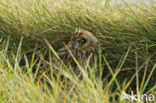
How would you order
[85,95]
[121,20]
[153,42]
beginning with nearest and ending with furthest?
[85,95] → [153,42] → [121,20]

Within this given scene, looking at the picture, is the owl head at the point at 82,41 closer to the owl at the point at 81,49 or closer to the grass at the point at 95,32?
the owl at the point at 81,49

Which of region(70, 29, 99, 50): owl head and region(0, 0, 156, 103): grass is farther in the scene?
region(0, 0, 156, 103): grass

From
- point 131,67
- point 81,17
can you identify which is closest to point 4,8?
point 81,17

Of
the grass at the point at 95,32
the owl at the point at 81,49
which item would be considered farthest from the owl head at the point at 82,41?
the grass at the point at 95,32

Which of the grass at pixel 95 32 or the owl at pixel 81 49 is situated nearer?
the owl at pixel 81 49

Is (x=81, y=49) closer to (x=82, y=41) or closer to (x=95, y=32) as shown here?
(x=82, y=41)

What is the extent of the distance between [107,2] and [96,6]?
11 cm

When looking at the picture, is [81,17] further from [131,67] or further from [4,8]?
[4,8]

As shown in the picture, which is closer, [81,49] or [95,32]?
[81,49]

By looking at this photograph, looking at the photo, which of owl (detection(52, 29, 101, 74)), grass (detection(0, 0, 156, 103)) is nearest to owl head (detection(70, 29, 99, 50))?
owl (detection(52, 29, 101, 74))

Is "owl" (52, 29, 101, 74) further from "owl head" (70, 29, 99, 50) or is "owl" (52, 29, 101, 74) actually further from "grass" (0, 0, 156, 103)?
"grass" (0, 0, 156, 103)

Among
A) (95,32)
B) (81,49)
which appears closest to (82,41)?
(81,49)

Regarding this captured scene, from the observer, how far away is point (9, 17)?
312 cm

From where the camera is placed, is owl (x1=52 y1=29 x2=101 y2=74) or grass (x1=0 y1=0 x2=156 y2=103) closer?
owl (x1=52 y1=29 x2=101 y2=74)
